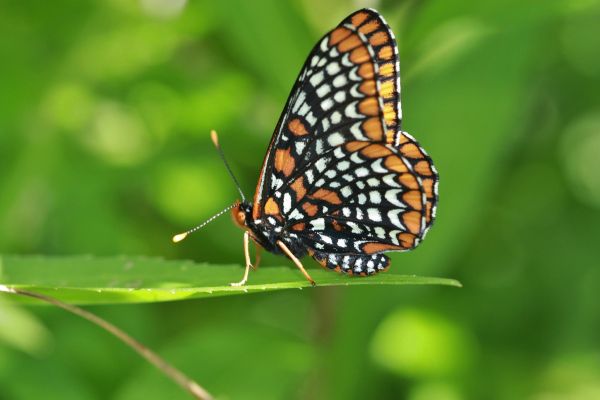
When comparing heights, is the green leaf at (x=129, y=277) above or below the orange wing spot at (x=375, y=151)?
below

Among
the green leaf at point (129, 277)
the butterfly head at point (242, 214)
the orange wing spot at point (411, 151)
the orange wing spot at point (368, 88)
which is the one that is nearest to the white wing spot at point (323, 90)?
the orange wing spot at point (368, 88)

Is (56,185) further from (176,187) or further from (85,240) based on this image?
(176,187)

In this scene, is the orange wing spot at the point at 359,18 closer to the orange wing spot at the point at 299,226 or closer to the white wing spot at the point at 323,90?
the white wing spot at the point at 323,90

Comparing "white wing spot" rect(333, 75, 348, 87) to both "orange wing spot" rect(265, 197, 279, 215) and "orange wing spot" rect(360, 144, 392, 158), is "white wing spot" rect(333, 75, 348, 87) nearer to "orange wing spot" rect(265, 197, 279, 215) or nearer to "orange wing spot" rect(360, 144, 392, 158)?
"orange wing spot" rect(360, 144, 392, 158)

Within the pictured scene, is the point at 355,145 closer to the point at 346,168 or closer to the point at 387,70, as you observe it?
the point at 346,168

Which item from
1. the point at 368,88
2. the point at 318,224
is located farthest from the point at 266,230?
the point at 368,88

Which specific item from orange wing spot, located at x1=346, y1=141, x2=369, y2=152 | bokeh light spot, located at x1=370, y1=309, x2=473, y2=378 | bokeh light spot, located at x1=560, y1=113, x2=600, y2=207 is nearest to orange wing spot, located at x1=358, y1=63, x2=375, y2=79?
orange wing spot, located at x1=346, y1=141, x2=369, y2=152

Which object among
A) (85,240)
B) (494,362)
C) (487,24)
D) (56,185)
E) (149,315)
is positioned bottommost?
(494,362)

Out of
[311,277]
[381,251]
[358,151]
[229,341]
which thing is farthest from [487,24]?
[229,341]
